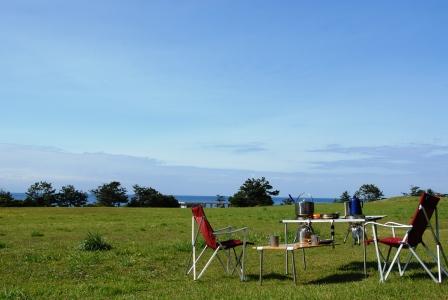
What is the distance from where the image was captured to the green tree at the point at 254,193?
7575 cm

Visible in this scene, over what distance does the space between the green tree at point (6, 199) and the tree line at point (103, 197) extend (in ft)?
11.6

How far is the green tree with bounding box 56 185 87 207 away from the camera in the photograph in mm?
80113

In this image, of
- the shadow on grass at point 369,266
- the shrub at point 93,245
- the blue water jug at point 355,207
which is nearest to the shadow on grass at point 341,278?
the shadow on grass at point 369,266

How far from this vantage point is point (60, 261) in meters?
11.7

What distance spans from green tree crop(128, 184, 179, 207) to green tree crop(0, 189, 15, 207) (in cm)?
1573

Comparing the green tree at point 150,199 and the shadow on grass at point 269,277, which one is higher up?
the green tree at point 150,199

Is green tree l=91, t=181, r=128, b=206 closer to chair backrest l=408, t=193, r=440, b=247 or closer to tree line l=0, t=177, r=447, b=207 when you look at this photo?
tree line l=0, t=177, r=447, b=207

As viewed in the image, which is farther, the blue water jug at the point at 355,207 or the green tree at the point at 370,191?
the green tree at the point at 370,191

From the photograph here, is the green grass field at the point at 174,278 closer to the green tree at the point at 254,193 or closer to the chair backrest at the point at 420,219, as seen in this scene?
the chair backrest at the point at 420,219

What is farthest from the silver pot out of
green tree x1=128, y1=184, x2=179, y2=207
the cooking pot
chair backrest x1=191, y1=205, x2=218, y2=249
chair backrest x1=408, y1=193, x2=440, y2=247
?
green tree x1=128, y1=184, x2=179, y2=207

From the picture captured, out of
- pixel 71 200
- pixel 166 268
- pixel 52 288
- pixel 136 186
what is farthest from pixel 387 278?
pixel 71 200

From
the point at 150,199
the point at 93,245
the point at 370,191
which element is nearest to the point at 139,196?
the point at 150,199

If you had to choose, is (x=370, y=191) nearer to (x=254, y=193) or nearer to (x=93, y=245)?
(x=254, y=193)

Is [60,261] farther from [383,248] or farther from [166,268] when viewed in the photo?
[383,248]
